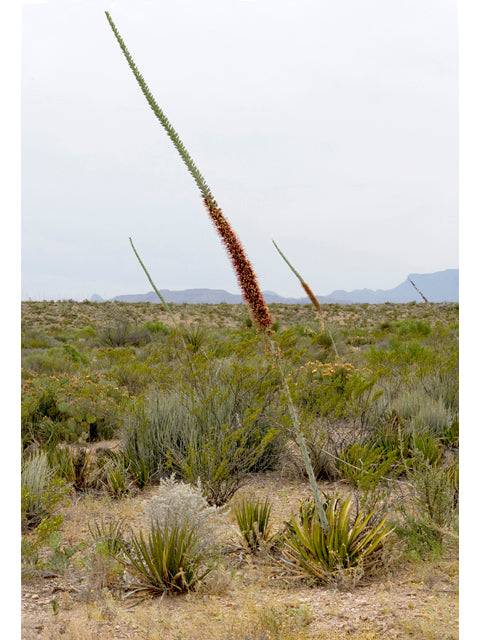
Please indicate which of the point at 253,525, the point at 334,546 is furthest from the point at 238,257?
the point at 253,525

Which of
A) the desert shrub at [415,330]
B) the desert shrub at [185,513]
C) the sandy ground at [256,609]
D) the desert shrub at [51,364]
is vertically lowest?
the sandy ground at [256,609]

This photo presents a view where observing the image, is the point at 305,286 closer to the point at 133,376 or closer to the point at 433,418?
the point at 433,418

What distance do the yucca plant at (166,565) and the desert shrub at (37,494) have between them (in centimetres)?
134

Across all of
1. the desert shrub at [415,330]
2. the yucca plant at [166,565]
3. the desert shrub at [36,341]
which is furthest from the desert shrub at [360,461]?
the desert shrub at [36,341]

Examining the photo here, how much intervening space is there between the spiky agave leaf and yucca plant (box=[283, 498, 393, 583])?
1.34 m

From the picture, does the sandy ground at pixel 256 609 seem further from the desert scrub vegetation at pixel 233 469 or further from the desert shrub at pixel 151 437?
the desert shrub at pixel 151 437

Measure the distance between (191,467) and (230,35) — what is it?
10.6 ft

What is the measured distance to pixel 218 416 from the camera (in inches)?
246

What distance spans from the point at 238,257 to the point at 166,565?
6.09 feet

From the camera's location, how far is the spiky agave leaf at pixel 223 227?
305cm

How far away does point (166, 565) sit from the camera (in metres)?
3.94

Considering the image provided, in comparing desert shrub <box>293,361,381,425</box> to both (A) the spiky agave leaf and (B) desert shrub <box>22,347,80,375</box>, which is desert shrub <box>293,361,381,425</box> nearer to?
(A) the spiky agave leaf
